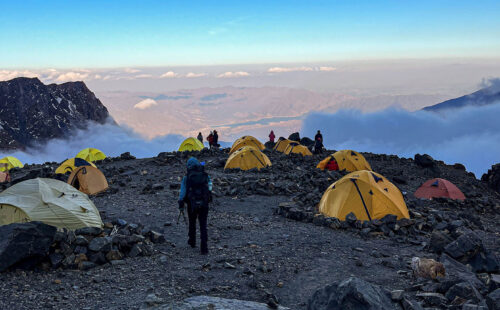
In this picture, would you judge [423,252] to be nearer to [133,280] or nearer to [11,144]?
[133,280]

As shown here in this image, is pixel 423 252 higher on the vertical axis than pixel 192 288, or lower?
lower

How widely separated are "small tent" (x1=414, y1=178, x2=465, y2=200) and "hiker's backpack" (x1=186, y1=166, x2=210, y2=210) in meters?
15.3

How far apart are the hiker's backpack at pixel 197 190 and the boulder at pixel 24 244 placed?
124 inches

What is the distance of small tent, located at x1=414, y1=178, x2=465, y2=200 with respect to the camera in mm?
21128

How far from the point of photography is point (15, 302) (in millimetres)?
7168

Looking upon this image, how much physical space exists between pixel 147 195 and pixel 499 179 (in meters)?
27.0

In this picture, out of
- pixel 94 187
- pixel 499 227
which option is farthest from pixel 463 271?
pixel 94 187

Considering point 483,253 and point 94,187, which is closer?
point 483,253

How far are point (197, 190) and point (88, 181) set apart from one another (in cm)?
1173

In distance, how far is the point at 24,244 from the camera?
27.9 ft

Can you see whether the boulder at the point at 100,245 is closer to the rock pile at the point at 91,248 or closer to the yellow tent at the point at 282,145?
the rock pile at the point at 91,248

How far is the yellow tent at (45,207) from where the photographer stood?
1088 cm

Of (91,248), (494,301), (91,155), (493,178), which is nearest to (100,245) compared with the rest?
(91,248)

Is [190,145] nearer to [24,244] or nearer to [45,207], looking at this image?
[45,207]
